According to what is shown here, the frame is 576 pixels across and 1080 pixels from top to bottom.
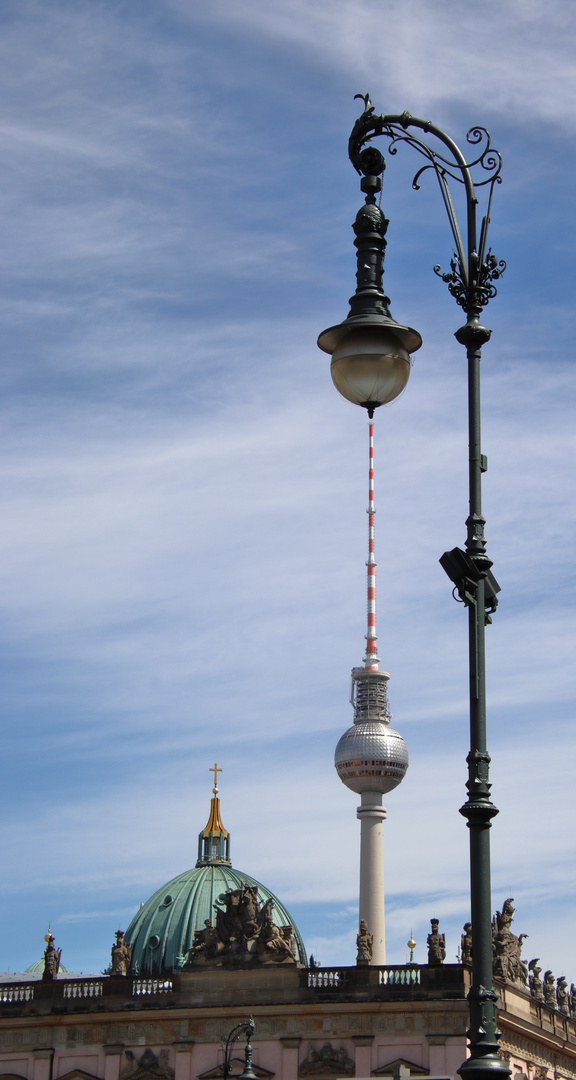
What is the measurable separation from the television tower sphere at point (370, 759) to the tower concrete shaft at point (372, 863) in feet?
6.26

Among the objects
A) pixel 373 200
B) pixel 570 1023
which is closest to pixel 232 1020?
pixel 570 1023

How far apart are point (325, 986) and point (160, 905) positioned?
144 feet

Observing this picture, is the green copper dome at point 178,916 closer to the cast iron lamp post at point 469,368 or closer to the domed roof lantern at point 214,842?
the domed roof lantern at point 214,842

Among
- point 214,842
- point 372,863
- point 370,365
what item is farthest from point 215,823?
point 370,365

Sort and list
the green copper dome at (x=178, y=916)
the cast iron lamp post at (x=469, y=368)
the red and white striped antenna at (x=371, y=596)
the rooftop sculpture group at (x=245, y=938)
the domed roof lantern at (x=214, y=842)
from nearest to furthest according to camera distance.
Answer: the cast iron lamp post at (x=469, y=368)
the rooftop sculpture group at (x=245, y=938)
the green copper dome at (x=178, y=916)
the domed roof lantern at (x=214, y=842)
the red and white striped antenna at (x=371, y=596)

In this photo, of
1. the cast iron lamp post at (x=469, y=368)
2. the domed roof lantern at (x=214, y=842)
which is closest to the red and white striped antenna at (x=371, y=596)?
the domed roof lantern at (x=214, y=842)

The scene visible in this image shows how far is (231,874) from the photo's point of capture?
12344 cm

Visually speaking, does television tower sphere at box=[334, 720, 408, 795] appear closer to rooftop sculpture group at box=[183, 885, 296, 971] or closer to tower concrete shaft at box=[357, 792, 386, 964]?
tower concrete shaft at box=[357, 792, 386, 964]

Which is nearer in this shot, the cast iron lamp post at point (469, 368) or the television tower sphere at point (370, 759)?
the cast iron lamp post at point (469, 368)

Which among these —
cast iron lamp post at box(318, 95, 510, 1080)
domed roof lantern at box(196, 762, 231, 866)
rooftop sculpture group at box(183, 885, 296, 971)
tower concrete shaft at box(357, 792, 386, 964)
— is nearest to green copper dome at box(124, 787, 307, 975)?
domed roof lantern at box(196, 762, 231, 866)

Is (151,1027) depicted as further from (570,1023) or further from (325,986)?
(570,1023)

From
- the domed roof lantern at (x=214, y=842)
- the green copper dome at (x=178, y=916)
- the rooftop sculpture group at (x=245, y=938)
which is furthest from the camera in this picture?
the domed roof lantern at (x=214, y=842)

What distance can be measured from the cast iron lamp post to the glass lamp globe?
0.5 inches

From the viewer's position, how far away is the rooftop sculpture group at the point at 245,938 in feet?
262
